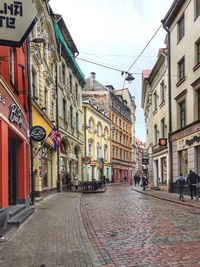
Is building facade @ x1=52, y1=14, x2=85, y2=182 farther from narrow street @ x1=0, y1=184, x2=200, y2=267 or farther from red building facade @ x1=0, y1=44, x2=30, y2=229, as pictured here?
narrow street @ x1=0, y1=184, x2=200, y2=267

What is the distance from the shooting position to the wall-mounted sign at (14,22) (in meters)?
6.02

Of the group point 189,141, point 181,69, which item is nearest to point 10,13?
point 189,141

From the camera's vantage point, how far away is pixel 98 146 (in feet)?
197

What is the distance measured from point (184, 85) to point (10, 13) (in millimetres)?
20035

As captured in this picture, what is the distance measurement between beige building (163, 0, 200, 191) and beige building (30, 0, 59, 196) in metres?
8.15

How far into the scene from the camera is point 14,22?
240 inches

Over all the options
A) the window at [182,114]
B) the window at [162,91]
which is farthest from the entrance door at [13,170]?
the window at [162,91]

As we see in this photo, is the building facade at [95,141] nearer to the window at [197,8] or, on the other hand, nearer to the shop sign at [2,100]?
the window at [197,8]

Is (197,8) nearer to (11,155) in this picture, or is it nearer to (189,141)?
(189,141)

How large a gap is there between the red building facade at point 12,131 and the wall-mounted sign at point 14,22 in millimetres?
4521

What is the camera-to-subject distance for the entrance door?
14.9 metres

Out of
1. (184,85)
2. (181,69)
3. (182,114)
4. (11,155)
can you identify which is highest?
(181,69)

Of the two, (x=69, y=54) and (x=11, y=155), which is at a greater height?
(x=69, y=54)

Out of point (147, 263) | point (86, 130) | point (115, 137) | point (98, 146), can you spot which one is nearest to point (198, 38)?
point (147, 263)
